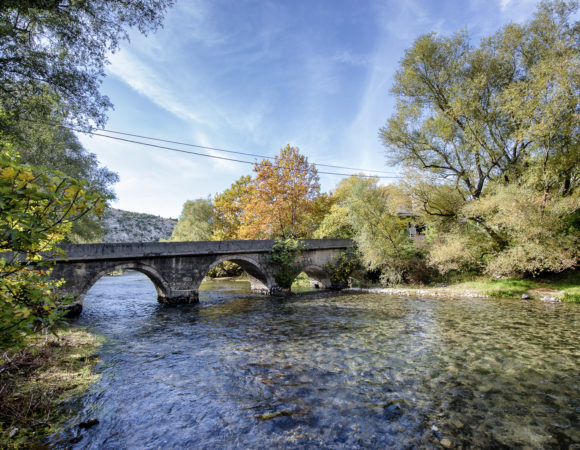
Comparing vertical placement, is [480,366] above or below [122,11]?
below

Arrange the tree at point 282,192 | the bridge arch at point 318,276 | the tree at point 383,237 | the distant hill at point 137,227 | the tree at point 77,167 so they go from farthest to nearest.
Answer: the distant hill at point 137,227 → the tree at point 282,192 → the bridge arch at point 318,276 → the tree at point 383,237 → the tree at point 77,167

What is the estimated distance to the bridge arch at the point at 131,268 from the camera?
1422 cm

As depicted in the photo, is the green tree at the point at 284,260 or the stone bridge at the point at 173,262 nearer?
the stone bridge at the point at 173,262

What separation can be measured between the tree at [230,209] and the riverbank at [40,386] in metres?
29.6

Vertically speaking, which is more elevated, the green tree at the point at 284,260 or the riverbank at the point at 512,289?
the green tree at the point at 284,260

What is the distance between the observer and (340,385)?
19.4ft

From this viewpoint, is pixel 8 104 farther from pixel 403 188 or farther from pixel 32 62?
pixel 403 188

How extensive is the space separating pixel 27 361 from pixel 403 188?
19680mm

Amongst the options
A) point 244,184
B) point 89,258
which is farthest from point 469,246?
point 244,184

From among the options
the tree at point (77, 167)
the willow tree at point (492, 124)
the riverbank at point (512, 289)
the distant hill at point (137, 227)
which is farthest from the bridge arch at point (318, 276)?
the distant hill at point (137, 227)

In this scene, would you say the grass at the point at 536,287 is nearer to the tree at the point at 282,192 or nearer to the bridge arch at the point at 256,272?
the bridge arch at the point at 256,272

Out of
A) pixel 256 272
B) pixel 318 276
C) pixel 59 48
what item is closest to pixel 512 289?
pixel 318 276

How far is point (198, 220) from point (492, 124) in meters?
37.0

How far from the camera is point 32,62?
28.0 ft
